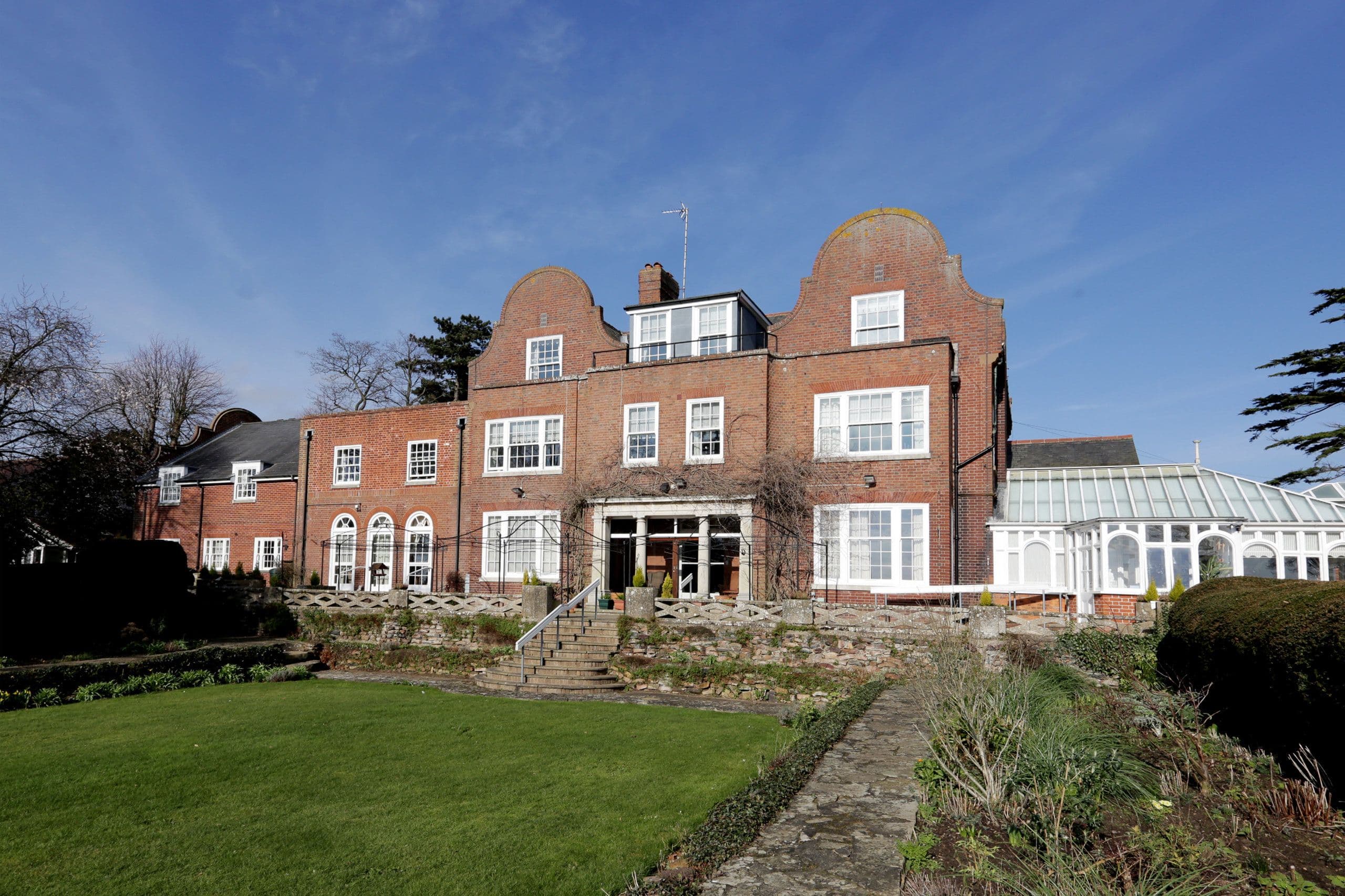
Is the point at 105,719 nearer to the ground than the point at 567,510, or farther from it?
nearer to the ground

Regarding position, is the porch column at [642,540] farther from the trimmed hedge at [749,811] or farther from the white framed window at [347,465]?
the trimmed hedge at [749,811]

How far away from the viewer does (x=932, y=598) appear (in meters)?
20.1

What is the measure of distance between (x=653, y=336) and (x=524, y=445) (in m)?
5.53

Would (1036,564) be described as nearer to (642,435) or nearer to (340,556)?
(642,435)

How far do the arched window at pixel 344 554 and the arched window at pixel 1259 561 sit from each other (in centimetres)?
2682

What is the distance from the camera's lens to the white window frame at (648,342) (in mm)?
25188

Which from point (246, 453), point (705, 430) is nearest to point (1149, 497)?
point (705, 430)

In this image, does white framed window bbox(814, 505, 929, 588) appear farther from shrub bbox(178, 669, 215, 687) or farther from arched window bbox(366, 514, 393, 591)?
arched window bbox(366, 514, 393, 591)

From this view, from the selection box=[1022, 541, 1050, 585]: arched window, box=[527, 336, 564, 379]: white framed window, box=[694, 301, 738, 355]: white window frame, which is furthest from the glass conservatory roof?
box=[527, 336, 564, 379]: white framed window

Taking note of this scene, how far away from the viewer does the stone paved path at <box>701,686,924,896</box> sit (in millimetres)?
4984

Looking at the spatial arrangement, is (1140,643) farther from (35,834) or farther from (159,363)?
(159,363)

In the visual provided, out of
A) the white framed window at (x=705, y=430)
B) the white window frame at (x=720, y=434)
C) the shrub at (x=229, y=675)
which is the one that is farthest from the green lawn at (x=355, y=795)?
the white framed window at (x=705, y=430)

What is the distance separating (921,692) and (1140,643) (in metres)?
7.30

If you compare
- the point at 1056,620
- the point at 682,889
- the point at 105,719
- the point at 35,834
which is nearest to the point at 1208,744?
the point at 682,889
